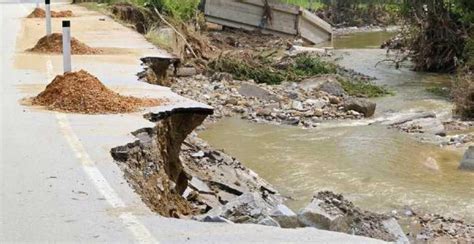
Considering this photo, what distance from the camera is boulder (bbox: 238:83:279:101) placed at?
754 inches

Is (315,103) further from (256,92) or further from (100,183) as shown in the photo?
(100,183)

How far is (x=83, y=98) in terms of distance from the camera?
1063 cm

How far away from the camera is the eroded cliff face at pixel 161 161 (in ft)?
25.2

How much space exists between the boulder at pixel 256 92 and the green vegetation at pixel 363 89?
9.13 feet

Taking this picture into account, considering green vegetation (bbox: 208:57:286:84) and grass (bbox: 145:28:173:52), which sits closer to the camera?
grass (bbox: 145:28:173:52)

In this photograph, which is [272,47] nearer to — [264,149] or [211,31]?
[211,31]

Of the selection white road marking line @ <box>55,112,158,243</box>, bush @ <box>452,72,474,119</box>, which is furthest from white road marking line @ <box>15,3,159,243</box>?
bush @ <box>452,72,474,119</box>

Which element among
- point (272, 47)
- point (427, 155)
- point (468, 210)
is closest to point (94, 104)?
point (468, 210)

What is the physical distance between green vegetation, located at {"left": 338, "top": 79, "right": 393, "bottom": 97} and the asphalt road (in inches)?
375

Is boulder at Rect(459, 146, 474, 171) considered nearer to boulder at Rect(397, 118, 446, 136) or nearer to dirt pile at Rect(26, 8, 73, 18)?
boulder at Rect(397, 118, 446, 136)

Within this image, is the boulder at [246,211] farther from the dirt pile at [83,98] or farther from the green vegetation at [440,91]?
the green vegetation at [440,91]

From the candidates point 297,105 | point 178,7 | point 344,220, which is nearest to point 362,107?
point 297,105

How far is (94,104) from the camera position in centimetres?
1054

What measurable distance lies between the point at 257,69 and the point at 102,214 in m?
16.0
